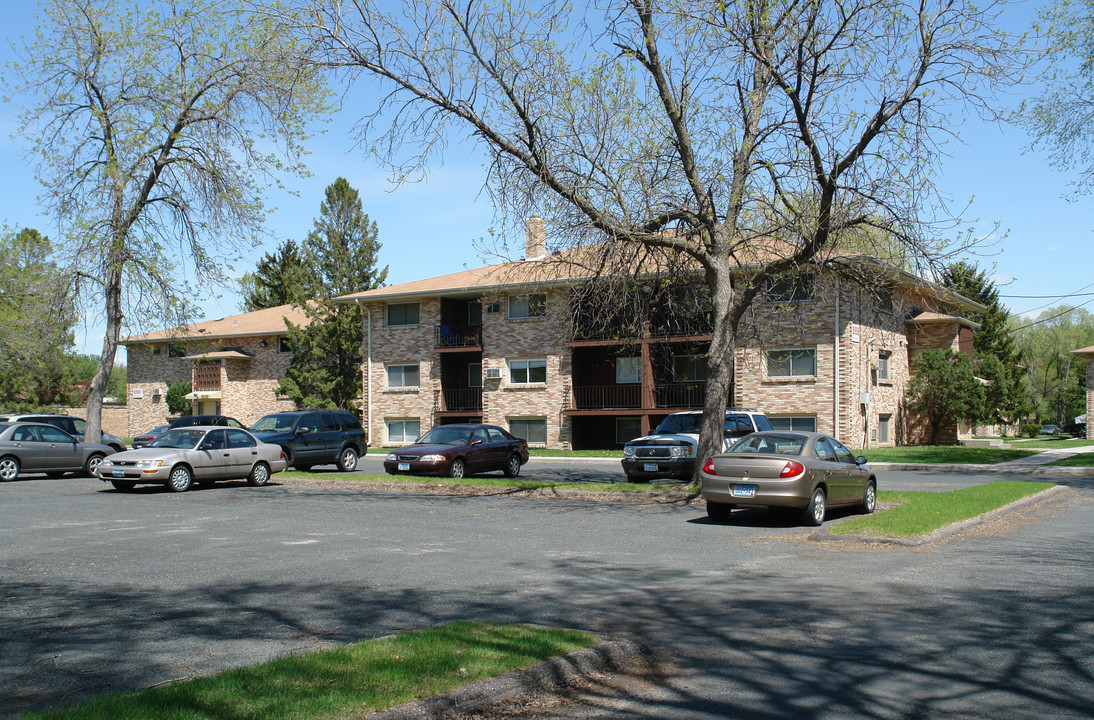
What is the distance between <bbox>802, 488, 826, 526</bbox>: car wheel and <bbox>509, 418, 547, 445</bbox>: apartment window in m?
26.2

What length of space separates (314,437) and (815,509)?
1612 centimetres

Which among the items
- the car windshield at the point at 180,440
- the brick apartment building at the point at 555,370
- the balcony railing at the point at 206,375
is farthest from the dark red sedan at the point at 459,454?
the balcony railing at the point at 206,375

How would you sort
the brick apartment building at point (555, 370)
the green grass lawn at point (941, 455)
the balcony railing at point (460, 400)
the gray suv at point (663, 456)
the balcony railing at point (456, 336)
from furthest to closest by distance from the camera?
the balcony railing at point (460, 400) < the balcony railing at point (456, 336) < the brick apartment building at point (555, 370) < the green grass lawn at point (941, 455) < the gray suv at point (663, 456)

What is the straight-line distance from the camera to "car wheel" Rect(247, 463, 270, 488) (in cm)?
2133

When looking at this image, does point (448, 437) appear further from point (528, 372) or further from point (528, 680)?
point (528, 680)

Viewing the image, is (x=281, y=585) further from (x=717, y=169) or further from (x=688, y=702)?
(x=717, y=169)

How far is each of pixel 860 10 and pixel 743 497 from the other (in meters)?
8.02

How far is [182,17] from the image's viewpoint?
85.6 feet

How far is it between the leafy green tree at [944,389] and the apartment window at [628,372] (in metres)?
11.6

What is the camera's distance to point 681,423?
76.6ft

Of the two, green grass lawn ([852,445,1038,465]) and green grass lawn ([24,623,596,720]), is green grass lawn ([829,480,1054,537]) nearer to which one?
green grass lawn ([24,623,596,720])

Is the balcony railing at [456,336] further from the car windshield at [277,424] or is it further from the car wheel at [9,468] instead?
the car wheel at [9,468]

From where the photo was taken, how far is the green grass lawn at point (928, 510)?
12.0 metres

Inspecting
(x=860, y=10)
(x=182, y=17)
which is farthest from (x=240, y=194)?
(x=860, y=10)
